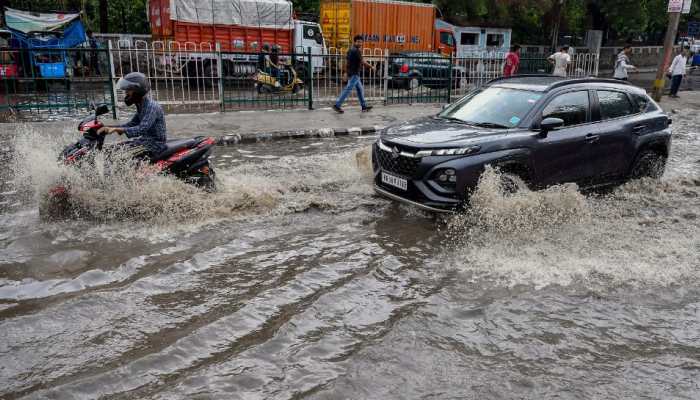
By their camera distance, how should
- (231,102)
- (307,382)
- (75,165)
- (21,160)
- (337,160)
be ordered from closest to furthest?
(307,382) → (75,165) → (21,160) → (337,160) → (231,102)

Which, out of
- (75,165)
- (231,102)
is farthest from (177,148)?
(231,102)

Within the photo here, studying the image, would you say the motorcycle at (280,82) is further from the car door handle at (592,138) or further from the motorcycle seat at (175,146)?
the car door handle at (592,138)

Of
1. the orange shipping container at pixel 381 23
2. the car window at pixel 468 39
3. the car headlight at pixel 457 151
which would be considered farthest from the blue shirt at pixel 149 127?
the car window at pixel 468 39

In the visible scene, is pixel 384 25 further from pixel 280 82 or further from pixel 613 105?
pixel 613 105

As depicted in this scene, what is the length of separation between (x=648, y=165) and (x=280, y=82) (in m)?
9.87

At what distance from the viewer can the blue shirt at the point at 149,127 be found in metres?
6.25

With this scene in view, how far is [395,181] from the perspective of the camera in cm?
648

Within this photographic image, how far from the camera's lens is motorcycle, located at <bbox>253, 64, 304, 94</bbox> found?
14.9 meters

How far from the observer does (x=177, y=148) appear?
259 inches

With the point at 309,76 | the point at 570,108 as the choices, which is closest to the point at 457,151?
the point at 570,108

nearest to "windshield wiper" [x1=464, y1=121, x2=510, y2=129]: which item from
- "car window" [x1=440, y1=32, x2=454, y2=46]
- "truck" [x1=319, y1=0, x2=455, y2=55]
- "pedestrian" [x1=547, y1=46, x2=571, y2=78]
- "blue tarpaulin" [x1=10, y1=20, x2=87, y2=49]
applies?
"pedestrian" [x1=547, y1=46, x2=571, y2=78]

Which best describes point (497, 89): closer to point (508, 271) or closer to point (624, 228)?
point (624, 228)

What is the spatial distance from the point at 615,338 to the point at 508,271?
1.22 metres

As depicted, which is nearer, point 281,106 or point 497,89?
point 497,89
